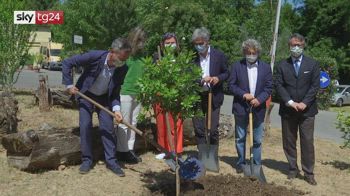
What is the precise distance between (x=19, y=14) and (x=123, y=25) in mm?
21118

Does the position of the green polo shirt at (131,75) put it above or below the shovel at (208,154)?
above

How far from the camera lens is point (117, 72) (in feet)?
18.9

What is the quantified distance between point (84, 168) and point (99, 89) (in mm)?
962

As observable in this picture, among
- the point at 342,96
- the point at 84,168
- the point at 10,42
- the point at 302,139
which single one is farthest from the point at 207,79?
the point at 342,96

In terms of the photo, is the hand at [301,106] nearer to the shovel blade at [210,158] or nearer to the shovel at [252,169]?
the shovel at [252,169]

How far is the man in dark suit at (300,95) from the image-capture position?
5957mm

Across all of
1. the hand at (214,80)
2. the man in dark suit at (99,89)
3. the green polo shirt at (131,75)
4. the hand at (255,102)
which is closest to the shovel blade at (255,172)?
the hand at (255,102)

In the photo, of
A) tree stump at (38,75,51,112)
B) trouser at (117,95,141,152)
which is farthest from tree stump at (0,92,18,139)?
trouser at (117,95,141,152)

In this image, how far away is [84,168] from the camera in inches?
227

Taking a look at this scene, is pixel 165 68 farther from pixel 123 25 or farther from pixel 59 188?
pixel 123 25

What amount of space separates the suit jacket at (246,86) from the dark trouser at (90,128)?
1.60 metres

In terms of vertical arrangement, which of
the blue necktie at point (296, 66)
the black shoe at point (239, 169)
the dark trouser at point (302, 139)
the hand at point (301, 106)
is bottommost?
the black shoe at point (239, 169)

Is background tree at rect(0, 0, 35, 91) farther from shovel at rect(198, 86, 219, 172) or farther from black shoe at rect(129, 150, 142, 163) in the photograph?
shovel at rect(198, 86, 219, 172)

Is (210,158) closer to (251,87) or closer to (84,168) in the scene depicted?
(251,87)
